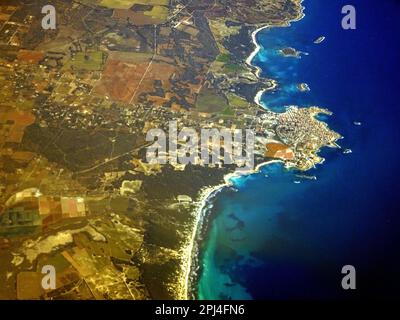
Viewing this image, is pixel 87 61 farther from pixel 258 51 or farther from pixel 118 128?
pixel 258 51

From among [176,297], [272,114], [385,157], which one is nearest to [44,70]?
[272,114]

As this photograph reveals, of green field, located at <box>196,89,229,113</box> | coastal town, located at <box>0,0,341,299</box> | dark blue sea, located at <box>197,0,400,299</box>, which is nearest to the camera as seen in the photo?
coastal town, located at <box>0,0,341,299</box>

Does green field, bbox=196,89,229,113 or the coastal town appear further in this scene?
green field, bbox=196,89,229,113

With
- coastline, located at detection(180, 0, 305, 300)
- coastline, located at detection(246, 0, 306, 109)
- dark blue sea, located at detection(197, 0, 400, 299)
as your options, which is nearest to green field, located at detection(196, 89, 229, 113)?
coastline, located at detection(246, 0, 306, 109)

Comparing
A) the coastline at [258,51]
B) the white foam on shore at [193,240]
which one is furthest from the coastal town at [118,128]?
the coastline at [258,51]

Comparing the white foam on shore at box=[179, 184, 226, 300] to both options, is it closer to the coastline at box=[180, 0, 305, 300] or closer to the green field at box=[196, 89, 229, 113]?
the coastline at box=[180, 0, 305, 300]
